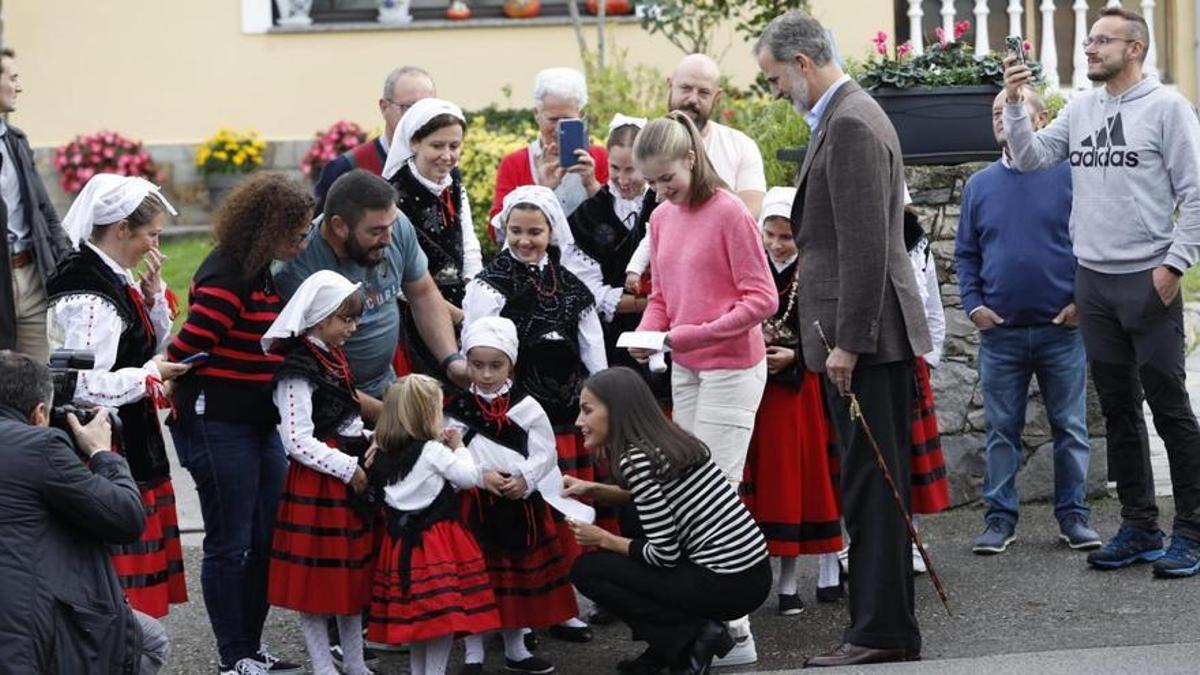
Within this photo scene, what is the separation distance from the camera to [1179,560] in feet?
24.7

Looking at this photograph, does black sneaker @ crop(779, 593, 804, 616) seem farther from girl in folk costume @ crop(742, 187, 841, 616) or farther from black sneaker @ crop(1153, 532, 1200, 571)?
black sneaker @ crop(1153, 532, 1200, 571)

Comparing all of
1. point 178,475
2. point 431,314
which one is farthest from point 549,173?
point 178,475

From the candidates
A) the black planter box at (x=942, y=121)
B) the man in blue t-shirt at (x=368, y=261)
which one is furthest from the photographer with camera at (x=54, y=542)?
the black planter box at (x=942, y=121)

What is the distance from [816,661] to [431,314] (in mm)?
1953

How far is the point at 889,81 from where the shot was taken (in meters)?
8.98

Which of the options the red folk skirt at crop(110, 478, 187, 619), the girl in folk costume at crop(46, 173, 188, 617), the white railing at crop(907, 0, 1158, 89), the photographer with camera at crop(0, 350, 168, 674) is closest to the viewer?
the photographer with camera at crop(0, 350, 168, 674)

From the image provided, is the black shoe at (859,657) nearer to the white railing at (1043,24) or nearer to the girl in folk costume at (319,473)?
the girl in folk costume at (319,473)

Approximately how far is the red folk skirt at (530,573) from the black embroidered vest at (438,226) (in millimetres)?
1232

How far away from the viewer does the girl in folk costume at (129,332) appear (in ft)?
20.6

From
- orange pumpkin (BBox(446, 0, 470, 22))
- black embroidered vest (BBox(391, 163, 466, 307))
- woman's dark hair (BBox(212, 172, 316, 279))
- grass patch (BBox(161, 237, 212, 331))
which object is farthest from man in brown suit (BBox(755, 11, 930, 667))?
orange pumpkin (BBox(446, 0, 470, 22))

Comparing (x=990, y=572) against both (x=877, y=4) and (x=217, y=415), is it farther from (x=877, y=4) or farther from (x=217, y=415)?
(x=877, y=4)

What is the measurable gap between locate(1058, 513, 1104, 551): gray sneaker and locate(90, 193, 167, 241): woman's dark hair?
386 centimetres

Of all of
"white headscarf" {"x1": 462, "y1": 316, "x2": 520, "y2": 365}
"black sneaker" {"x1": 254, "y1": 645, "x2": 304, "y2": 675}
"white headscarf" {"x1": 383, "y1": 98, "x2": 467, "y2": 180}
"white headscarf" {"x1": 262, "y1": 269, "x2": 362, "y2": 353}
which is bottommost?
"black sneaker" {"x1": 254, "y1": 645, "x2": 304, "y2": 675}

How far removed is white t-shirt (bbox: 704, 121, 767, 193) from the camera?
8.00 meters
